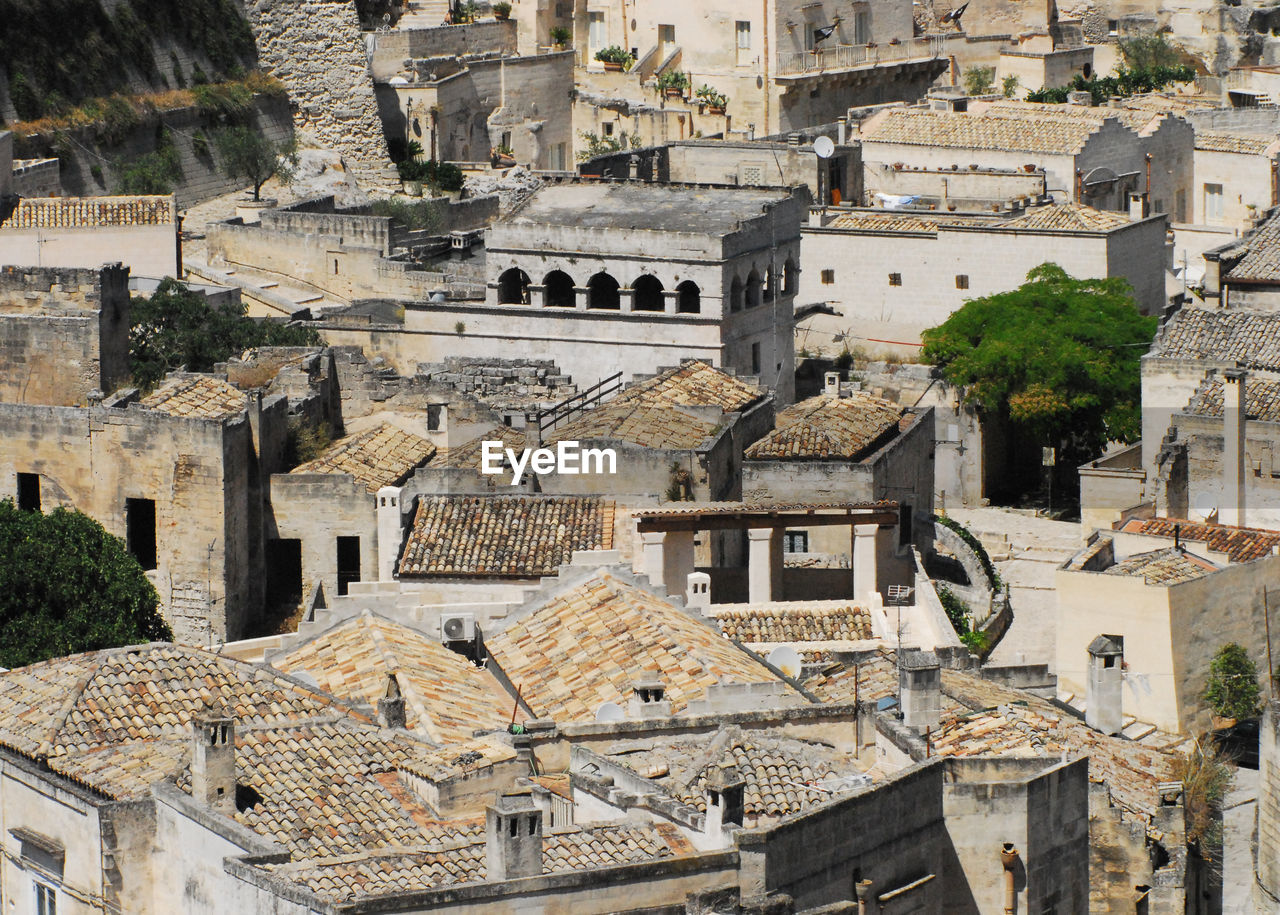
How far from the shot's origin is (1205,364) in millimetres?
53094

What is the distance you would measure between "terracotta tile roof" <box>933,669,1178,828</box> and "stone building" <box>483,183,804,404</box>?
17.1 m

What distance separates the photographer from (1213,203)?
78062 millimetres

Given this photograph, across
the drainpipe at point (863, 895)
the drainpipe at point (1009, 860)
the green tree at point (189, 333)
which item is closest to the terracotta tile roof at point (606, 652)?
the drainpipe at point (1009, 860)

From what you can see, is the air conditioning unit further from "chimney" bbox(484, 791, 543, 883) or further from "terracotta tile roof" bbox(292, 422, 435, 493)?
"chimney" bbox(484, 791, 543, 883)

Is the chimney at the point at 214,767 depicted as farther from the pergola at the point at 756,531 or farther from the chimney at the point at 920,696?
the pergola at the point at 756,531

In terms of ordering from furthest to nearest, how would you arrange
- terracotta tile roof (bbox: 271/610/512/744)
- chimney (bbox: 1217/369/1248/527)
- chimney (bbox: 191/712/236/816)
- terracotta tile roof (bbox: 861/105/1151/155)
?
1. terracotta tile roof (bbox: 861/105/1151/155)
2. chimney (bbox: 1217/369/1248/527)
3. terracotta tile roof (bbox: 271/610/512/744)
4. chimney (bbox: 191/712/236/816)

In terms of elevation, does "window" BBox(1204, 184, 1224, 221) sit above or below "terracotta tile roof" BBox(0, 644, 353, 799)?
above

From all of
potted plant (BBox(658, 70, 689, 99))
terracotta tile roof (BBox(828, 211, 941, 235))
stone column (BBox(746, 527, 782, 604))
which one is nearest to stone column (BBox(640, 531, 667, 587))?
stone column (BBox(746, 527, 782, 604))

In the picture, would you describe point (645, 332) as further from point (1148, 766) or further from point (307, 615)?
point (1148, 766)

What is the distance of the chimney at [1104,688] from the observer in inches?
1476

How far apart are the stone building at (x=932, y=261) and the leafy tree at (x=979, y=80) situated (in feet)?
78.3

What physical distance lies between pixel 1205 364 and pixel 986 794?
26.2 m

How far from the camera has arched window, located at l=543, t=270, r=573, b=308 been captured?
176 feet

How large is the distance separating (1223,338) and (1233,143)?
25.6 meters
